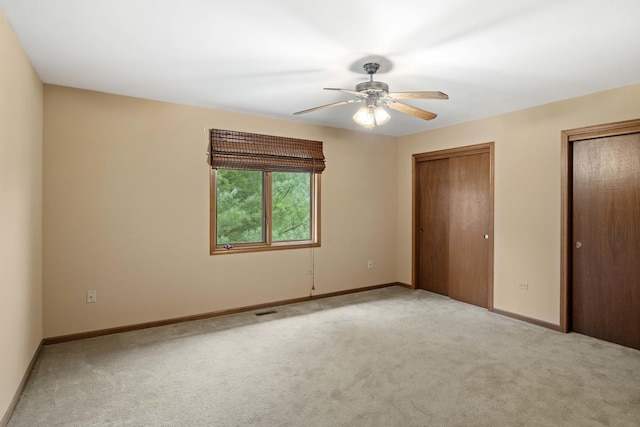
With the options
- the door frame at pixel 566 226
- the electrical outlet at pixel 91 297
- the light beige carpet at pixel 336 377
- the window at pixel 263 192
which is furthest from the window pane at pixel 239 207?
the door frame at pixel 566 226

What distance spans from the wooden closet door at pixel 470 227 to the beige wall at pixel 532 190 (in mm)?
206

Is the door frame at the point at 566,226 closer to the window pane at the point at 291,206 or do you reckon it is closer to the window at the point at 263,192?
the window at the point at 263,192

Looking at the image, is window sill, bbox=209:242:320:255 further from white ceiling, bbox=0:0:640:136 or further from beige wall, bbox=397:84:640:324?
beige wall, bbox=397:84:640:324

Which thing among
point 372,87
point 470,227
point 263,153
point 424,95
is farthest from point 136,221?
point 470,227

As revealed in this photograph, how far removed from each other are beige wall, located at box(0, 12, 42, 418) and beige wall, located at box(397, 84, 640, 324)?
4.44 metres

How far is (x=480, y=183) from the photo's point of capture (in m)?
4.49

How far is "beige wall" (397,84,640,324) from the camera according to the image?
11.5ft

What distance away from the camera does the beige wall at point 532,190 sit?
3492 mm

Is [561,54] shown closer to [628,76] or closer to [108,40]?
[628,76]

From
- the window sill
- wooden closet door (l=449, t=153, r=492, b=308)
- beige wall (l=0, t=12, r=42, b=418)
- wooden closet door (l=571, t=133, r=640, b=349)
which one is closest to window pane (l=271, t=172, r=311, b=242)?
the window sill

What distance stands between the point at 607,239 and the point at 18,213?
4.81m

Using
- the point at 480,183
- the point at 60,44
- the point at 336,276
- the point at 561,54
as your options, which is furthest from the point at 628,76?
the point at 60,44

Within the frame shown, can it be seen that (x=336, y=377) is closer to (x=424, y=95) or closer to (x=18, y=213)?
(x=424, y=95)

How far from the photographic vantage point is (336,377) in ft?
8.66
